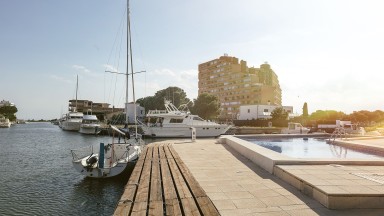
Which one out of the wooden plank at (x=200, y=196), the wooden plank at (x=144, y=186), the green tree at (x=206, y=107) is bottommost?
the wooden plank at (x=144, y=186)

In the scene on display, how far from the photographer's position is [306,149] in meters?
19.1

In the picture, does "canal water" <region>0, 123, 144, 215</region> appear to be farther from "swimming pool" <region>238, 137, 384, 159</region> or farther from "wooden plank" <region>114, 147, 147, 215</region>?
"swimming pool" <region>238, 137, 384, 159</region>

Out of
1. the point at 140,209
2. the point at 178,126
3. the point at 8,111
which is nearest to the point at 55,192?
the point at 140,209

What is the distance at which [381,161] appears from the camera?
9.60 meters

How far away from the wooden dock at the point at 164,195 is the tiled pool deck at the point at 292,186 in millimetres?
311

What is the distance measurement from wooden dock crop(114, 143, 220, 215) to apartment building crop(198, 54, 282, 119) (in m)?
94.1

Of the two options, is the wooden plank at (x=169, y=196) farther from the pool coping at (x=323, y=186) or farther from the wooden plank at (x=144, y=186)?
the pool coping at (x=323, y=186)

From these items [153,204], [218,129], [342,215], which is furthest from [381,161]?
[218,129]

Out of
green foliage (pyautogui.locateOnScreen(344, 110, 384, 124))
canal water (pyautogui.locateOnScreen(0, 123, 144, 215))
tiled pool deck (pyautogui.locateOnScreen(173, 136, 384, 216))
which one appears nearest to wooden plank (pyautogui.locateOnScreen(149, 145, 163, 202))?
tiled pool deck (pyautogui.locateOnScreen(173, 136, 384, 216))

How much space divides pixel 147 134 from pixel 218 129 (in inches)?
484

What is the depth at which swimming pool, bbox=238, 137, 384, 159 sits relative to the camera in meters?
15.4

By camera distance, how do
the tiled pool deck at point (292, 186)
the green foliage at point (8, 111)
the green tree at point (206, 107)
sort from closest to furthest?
the tiled pool deck at point (292, 186) < the green tree at point (206, 107) < the green foliage at point (8, 111)

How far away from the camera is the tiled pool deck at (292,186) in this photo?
18.8 ft

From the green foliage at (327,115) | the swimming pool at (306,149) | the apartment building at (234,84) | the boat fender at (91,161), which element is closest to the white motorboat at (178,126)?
the swimming pool at (306,149)
